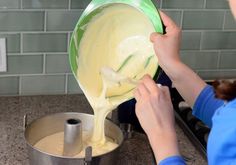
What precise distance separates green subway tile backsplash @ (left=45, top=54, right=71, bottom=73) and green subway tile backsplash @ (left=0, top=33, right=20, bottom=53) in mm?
92

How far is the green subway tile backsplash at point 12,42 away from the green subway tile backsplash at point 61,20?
9 cm

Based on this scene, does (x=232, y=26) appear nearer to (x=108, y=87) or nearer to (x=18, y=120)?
(x=108, y=87)

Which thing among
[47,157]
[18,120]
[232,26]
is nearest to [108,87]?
[47,157]

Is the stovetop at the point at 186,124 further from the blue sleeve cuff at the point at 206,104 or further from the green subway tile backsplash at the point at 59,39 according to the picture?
the green subway tile backsplash at the point at 59,39

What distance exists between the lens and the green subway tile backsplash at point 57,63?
1424 mm

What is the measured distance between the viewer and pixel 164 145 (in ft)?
2.92

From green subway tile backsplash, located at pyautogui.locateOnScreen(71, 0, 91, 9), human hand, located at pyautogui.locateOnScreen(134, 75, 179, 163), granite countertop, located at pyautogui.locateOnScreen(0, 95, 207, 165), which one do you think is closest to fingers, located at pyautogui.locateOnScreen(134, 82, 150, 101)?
human hand, located at pyautogui.locateOnScreen(134, 75, 179, 163)

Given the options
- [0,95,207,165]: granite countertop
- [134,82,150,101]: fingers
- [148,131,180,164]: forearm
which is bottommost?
[0,95,207,165]: granite countertop

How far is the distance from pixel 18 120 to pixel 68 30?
0.30m

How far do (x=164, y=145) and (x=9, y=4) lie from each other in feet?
2.18

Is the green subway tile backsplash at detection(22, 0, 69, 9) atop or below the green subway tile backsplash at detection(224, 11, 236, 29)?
atop

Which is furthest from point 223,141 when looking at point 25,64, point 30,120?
point 25,64

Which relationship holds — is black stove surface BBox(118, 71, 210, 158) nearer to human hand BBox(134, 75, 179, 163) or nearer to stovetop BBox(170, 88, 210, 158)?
stovetop BBox(170, 88, 210, 158)

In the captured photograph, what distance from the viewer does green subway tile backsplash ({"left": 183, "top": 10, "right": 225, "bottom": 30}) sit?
1495 mm
